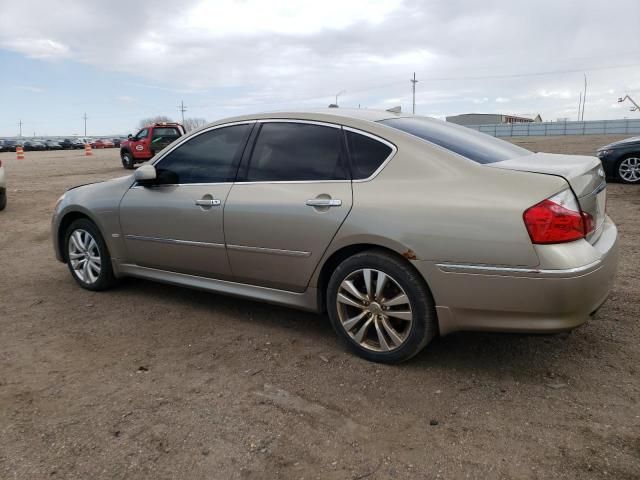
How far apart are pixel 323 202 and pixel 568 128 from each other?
58.0m

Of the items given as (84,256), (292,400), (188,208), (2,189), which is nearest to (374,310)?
(292,400)

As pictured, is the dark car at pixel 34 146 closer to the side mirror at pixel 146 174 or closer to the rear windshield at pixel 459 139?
the side mirror at pixel 146 174

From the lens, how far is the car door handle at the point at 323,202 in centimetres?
331

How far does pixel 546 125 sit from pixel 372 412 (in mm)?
58834

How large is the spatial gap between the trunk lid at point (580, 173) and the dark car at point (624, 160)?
843 centimetres

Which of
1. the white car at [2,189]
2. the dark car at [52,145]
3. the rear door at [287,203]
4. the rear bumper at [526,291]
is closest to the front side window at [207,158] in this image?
the rear door at [287,203]

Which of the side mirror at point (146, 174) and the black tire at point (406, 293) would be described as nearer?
the black tire at point (406, 293)

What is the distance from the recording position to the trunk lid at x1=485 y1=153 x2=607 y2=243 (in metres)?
2.93

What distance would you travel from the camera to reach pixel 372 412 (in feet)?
9.17

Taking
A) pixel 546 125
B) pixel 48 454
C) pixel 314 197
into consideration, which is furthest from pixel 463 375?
pixel 546 125

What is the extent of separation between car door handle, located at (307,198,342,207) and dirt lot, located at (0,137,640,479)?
3.22 ft

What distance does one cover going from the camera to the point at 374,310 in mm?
3256

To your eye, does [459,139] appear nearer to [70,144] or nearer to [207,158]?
[207,158]

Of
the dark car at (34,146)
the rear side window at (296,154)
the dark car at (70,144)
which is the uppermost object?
the dark car at (70,144)
